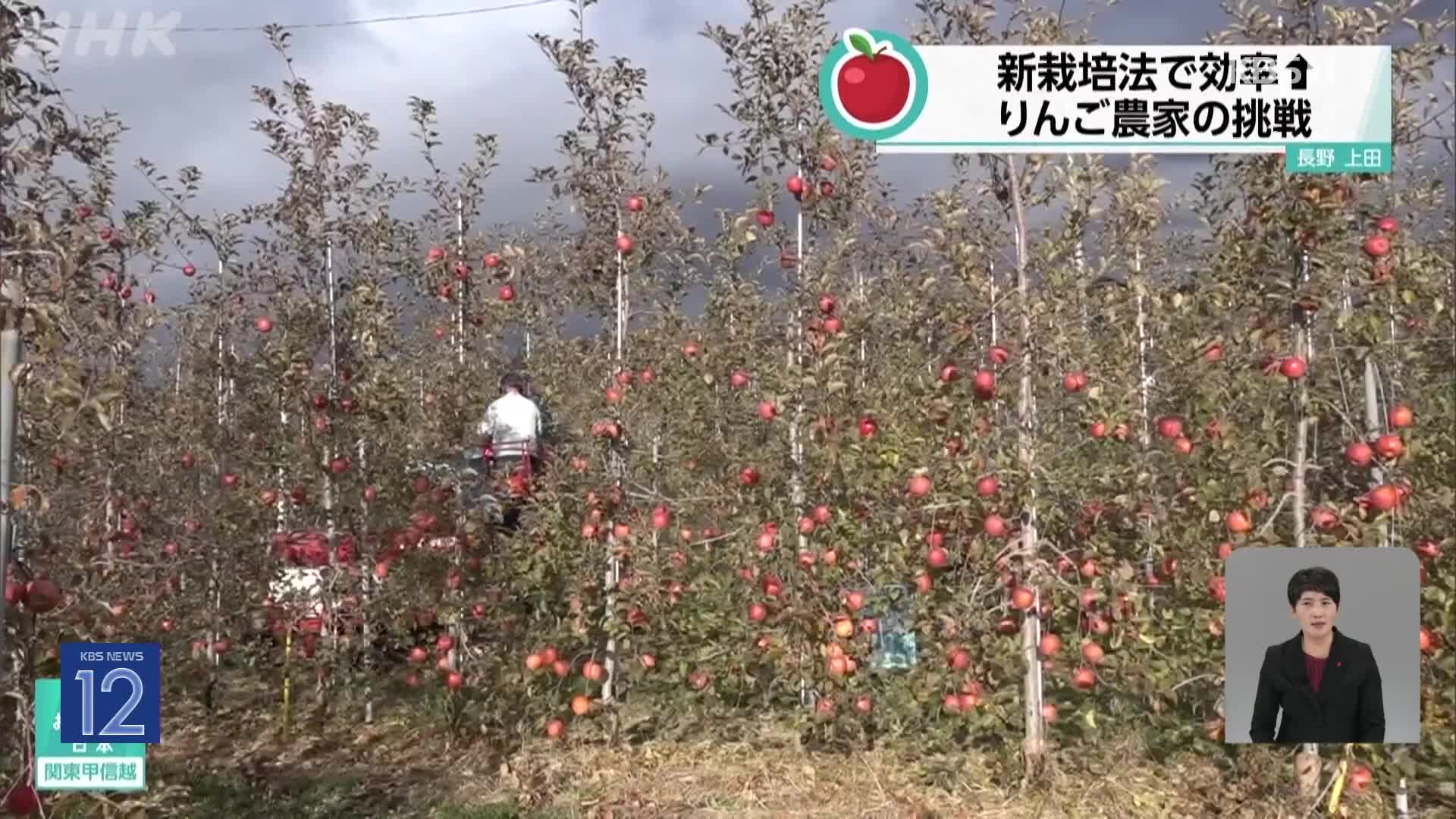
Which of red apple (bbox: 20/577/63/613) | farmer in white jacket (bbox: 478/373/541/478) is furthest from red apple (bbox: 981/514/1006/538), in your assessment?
red apple (bbox: 20/577/63/613)

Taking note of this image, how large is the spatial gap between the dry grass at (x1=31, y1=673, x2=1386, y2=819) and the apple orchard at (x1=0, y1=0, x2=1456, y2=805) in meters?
0.19

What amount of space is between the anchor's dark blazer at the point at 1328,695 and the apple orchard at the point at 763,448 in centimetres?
51

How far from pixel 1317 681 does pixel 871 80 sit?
2.36 m

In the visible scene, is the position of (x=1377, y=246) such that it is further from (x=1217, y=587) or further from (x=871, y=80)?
(x=871, y=80)

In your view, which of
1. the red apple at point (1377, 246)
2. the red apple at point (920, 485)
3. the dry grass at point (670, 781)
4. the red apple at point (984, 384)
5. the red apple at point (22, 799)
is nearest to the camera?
the red apple at point (22, 799)

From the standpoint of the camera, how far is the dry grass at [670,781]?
4277 millimetres

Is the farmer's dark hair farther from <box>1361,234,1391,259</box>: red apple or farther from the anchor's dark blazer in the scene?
<box>1361,234,1391,259</box>: red apple

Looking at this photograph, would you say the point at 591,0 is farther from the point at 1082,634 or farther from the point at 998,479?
the point at 1082,634

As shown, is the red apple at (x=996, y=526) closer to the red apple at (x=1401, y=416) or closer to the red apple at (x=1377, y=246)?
the red apple at (x=1401, y=416)

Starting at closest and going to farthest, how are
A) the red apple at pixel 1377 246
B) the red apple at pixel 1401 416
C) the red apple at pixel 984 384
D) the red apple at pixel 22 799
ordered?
1. the red apple at pixel 22 799
2. the red apple at pixel 1401 416
3. the red apple at pixel 1377 246
4. the red apple at pixel 984 384

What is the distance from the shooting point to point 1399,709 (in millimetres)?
3074

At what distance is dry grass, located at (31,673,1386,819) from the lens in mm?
4277

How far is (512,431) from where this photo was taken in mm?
5945

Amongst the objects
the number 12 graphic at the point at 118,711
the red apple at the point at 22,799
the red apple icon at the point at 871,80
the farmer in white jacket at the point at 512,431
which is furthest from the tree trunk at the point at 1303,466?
the red apple at the point at 22,799
